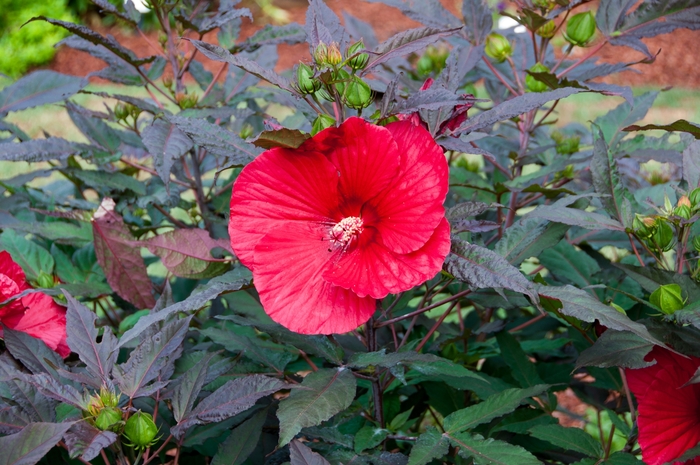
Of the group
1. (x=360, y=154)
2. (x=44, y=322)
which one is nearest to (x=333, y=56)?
(x=360, y=154)

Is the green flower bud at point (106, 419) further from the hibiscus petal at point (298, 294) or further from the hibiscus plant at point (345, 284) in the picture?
the hibiscus petal at point (298, 294)

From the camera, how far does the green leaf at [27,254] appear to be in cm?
126

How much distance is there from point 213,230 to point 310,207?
0.66 m

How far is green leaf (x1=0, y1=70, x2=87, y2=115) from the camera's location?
1352 mm

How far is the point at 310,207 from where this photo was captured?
0.87 meters

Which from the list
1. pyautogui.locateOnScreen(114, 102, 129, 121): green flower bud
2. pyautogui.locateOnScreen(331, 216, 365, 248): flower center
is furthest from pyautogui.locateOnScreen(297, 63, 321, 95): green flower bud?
pyautogui.locateOnScreen(114, 102, 129, 121): green flower bud

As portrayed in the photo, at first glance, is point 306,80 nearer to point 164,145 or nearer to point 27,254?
point 164,145

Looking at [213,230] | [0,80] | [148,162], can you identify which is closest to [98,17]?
[0,80]

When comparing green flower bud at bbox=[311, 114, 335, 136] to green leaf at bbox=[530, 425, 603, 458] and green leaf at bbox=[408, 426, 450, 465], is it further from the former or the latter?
green leaf at bbox=[530, 425, 603, 458]

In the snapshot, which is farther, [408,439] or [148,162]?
[148,162]

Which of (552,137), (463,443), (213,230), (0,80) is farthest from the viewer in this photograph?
(0,80)

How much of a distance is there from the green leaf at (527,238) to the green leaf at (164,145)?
52 centimetres

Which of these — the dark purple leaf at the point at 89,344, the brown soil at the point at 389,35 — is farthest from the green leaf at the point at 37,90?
the brown soil at the point at 389,35

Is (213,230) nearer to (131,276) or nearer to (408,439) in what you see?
(131,276)
